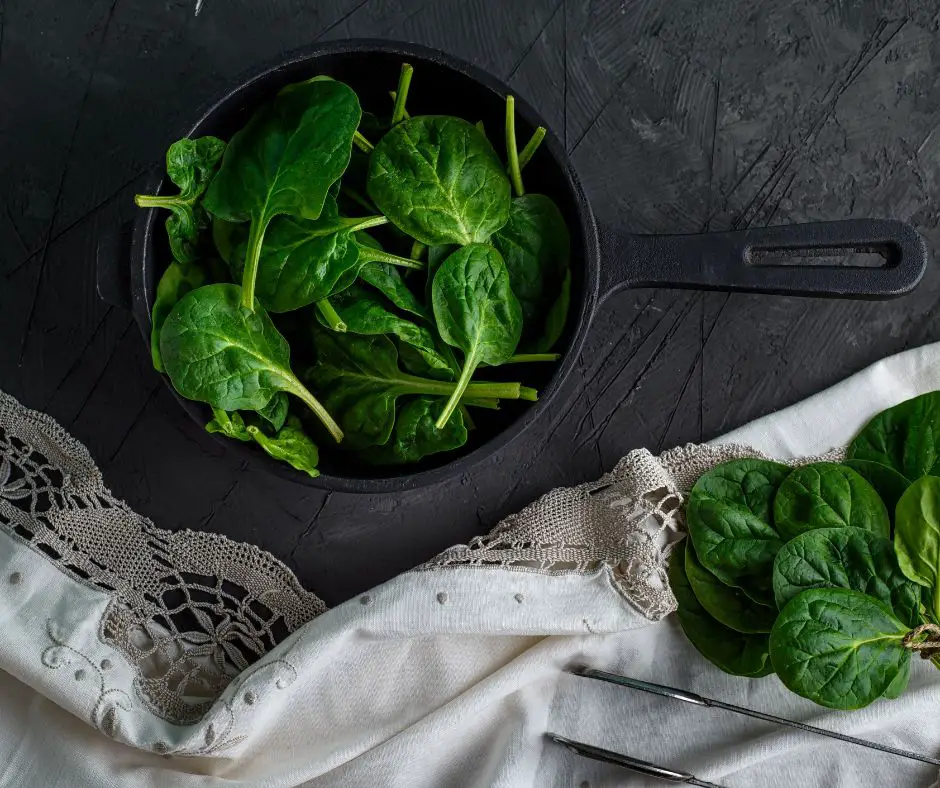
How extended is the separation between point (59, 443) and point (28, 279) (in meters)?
0.16

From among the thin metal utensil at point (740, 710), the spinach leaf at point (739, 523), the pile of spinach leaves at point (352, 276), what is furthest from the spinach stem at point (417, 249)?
the thin metal utensil at point (740, 710)

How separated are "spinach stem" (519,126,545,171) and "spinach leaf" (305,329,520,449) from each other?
0.19 meters

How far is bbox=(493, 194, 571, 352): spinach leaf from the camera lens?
78cm

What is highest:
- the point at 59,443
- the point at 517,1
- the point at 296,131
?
the point at 517,1

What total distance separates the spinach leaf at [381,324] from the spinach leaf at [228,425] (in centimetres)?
10

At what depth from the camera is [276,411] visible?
0.76m

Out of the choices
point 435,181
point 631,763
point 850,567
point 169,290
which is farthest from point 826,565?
point 169,290

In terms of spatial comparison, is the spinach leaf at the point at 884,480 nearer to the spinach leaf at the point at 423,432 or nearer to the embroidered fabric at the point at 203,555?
the embroidered fabric at the point at 203,555

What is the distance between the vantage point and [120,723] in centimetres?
84

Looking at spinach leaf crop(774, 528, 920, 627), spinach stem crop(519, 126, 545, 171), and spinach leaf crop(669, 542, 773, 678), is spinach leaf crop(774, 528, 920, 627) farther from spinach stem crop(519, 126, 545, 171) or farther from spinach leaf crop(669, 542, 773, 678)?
spinach stem crop(519, 126, 545, 171)

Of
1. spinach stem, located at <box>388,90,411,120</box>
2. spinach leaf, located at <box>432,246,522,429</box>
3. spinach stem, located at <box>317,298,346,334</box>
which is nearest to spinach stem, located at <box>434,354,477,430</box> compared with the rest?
spinach leaf, located at <box>432,246,522,429</box>

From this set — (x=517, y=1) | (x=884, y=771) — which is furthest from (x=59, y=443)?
(x=884, y=771)

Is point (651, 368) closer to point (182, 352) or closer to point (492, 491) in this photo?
point (492, 491)

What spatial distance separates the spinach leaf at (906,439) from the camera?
2.84ft
